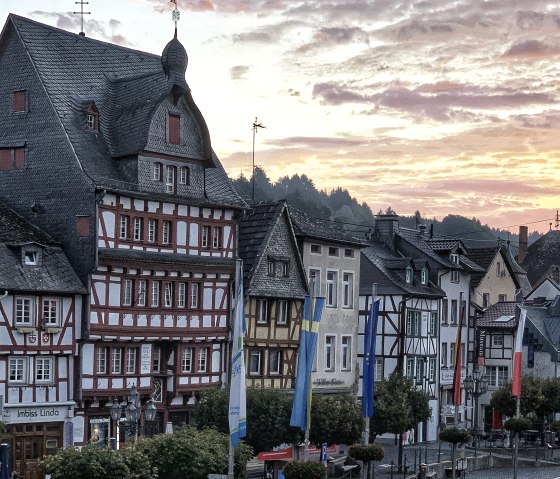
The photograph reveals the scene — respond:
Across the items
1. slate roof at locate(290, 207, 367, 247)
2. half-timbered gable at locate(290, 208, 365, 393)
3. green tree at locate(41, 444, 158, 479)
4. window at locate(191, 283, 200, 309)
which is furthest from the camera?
half-timbered gable at locate(290, 208, 365, 393)

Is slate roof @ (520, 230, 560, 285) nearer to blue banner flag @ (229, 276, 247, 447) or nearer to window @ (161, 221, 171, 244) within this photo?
window @ (161, 221, 171, 244)

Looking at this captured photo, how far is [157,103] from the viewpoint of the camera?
65.2 metres

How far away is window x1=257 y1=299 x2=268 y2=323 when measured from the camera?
70.8 m

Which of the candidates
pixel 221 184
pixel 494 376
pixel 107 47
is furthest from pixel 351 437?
pixel 494 376

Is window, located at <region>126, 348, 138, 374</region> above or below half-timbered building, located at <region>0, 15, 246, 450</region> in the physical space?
below

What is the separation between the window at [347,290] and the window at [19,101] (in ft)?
71.2

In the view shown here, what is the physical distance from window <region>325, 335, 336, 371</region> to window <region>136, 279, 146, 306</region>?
52.5 ft

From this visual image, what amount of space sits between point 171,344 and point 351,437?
9144 mm

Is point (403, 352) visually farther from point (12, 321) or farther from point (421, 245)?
point (12, 321)

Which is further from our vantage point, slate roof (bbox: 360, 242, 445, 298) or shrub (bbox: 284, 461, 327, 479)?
slate roof (bbox: 360, 242, 445, 298)

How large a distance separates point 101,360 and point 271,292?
37.3 feet

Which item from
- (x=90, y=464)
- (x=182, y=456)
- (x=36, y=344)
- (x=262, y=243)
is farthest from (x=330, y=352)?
(x=90, y=464)

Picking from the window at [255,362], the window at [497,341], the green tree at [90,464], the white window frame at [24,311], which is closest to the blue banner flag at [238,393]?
the green tree at [90,464]

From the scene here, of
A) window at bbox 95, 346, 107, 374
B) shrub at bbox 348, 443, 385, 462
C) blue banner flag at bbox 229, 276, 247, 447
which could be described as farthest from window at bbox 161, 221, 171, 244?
blue banner flag at bbox 229, 276, 247, 447
